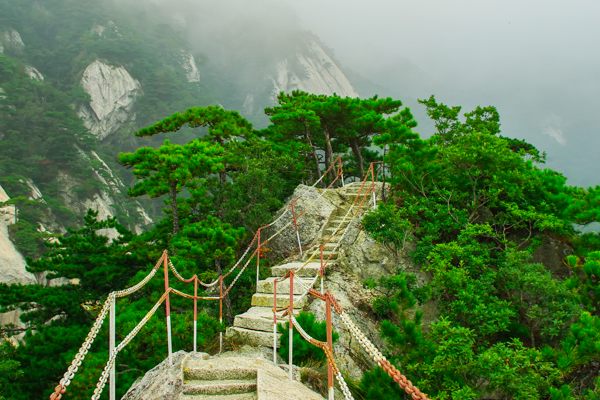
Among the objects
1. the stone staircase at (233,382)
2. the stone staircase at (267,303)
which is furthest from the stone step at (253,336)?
the stone staircase at (233,382)

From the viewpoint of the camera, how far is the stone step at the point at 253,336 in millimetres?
4789

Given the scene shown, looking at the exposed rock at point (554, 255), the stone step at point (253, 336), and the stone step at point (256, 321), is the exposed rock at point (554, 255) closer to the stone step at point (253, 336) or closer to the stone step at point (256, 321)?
the stone step at point (256, 321)

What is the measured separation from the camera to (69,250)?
9039 millimetres

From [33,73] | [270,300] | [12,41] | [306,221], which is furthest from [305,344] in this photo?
[12,41]

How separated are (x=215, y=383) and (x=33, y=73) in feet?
168

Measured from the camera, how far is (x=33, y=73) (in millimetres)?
40094

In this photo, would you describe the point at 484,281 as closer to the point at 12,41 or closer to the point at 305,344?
the point at 305,344

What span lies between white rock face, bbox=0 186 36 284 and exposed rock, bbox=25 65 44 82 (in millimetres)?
25380

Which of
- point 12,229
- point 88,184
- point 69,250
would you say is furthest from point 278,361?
point 88,184

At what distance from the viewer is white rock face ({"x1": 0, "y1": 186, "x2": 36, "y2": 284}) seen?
60.4 ft

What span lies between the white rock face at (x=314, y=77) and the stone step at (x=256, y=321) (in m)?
58.5

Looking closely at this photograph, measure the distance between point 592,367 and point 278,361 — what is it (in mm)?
4676

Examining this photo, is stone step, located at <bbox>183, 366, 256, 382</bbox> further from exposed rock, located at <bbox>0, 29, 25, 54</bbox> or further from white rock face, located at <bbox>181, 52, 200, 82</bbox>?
white rock face, located at <bbox>181, 52, 200, 82</bbox>

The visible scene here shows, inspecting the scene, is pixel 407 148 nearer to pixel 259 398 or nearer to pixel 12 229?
pixel 259 398
